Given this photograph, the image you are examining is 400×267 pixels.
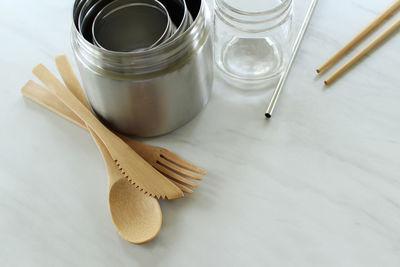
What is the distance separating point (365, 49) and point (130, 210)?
47 centimetres

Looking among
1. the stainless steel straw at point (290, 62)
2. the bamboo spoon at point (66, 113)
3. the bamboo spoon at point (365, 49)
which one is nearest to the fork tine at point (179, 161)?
the bamboo spoon at point (66, 113)

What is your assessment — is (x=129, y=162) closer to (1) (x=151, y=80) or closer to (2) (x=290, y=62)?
(1) (x=151, y=80)

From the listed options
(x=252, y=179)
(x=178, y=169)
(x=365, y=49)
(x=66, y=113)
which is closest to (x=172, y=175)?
(x=178, y=169)

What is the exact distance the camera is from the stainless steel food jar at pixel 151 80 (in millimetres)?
720

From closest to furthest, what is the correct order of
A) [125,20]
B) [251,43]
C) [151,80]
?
1. [151,80]
2. [125,20]
3. [251,43]

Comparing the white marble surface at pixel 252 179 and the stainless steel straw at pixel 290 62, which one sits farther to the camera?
the stainless steel straw at pixel 290 62

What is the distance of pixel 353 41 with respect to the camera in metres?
0.91

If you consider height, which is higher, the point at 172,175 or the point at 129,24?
the point at 129,24

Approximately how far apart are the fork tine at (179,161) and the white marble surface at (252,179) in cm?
2

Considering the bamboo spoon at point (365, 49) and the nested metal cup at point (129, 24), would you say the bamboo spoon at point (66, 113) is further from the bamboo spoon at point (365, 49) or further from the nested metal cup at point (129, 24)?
the bamboo spoon at point (365, 49)

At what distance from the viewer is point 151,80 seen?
729 mm

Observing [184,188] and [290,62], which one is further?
[290,62]

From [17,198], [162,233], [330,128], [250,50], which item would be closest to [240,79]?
[250,50]

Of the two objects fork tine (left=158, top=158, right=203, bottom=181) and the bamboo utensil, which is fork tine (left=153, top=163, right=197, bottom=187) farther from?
the bamboo utensil
